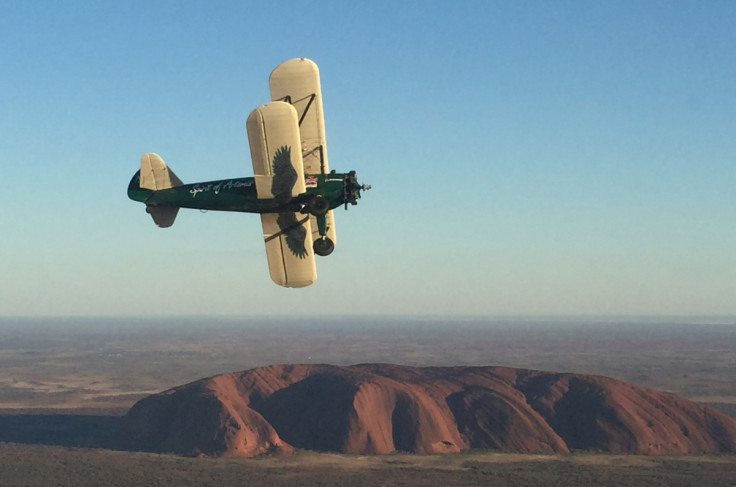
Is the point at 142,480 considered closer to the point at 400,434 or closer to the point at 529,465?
the point at 400,434

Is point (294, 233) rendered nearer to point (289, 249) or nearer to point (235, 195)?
point (289, 249)

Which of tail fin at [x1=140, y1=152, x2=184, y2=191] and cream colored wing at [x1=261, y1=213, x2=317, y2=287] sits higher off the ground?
tail fin at [x1=140, y1=152, x2=184, y2=191]

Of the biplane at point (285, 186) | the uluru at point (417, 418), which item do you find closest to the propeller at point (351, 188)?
the biplane at point (285, 186)

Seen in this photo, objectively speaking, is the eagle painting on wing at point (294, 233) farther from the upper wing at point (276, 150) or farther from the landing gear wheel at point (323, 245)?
the upper wing at point (276, 150)

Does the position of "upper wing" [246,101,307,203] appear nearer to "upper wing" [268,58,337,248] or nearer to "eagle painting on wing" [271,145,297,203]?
"eagle painting on wing" [271,145,297,203]

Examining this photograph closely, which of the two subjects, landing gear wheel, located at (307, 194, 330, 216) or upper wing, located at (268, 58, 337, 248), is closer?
landing gear wheel, located at (307, 194, 330, 216)

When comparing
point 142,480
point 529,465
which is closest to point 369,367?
point 529,465

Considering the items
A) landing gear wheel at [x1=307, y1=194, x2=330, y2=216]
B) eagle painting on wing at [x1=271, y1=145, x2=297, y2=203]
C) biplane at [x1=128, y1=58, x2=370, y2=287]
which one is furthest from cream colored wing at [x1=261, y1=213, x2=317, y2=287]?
landing gear wheel at [x1=307, y1=194, x2=330, y2=216]
